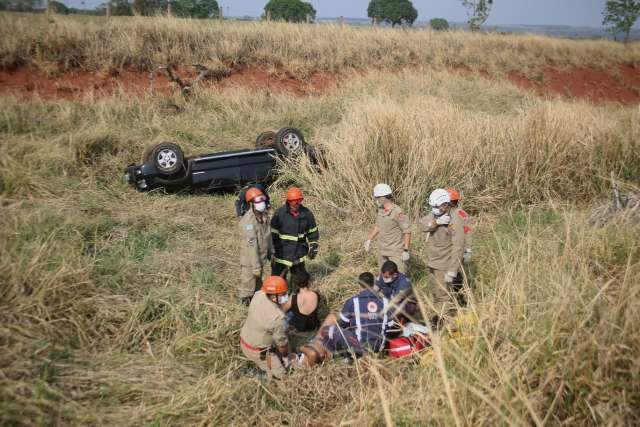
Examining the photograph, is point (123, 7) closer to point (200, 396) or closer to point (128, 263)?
point (128, 263)

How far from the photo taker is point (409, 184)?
25.1 ft

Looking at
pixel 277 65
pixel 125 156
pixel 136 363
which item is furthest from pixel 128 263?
pixel 277 65

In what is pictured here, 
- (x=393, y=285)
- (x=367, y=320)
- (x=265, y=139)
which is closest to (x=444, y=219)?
(x=393, y=285)

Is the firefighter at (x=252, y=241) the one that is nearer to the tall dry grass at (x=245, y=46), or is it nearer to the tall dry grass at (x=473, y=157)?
the tall dry grass at (x=473, y=157)

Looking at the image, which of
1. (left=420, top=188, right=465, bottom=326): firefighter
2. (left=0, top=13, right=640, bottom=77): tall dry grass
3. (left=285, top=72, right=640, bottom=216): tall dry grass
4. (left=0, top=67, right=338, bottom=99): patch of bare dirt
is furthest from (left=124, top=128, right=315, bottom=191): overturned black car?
(left=0, top=13, right=640, bottom=77): tall dry grass

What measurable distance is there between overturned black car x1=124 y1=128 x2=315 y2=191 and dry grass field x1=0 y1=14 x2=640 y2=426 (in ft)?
0.96

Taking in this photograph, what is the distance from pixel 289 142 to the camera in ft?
28.6

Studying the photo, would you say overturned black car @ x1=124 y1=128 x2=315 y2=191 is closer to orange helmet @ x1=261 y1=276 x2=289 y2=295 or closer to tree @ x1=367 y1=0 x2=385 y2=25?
orange helmet @ x1=261 y1=276 x2=289 y2=295

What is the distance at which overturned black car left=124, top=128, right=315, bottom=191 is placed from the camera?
25.7 ft

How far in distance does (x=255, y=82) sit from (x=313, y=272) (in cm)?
1091

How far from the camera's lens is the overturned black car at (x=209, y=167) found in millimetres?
7836

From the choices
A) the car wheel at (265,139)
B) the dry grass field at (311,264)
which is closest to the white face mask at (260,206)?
the dry grass field at (311,264)

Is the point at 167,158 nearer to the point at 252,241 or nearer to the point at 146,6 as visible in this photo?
the point at 252,241

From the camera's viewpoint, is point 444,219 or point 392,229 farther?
point 392,229
